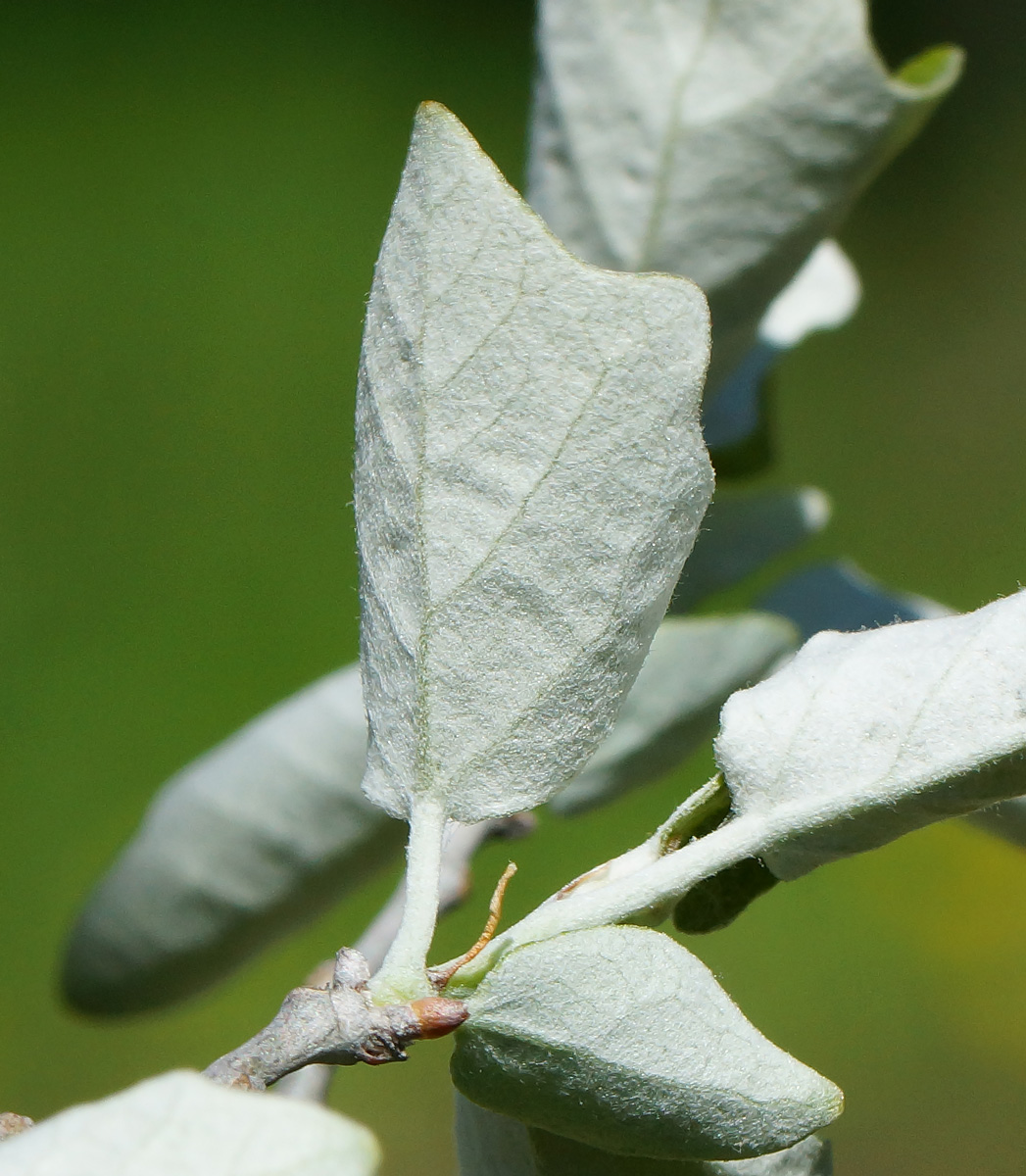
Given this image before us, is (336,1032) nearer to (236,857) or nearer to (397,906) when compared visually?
(397,906)

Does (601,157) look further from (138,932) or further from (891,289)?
(891,289)

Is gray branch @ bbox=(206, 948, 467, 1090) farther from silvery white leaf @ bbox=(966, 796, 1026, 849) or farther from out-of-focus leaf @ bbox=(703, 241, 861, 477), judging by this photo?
out-of-focus leaf @ bbox=(703, 241, 861, 477)

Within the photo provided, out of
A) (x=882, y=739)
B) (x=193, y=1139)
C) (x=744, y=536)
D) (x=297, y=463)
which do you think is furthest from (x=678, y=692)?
(x=297, y=463)

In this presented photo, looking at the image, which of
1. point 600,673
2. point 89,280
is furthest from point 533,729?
point 89,280

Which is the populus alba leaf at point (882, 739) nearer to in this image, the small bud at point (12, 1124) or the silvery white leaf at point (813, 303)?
the small bud at point (12, 1124)

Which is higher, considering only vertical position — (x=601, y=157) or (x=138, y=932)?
(x=601, y=157)

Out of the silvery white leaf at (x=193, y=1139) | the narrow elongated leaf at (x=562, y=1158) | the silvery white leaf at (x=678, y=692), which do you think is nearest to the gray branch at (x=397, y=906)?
the silvery white leaf at (x=678, y=692)
